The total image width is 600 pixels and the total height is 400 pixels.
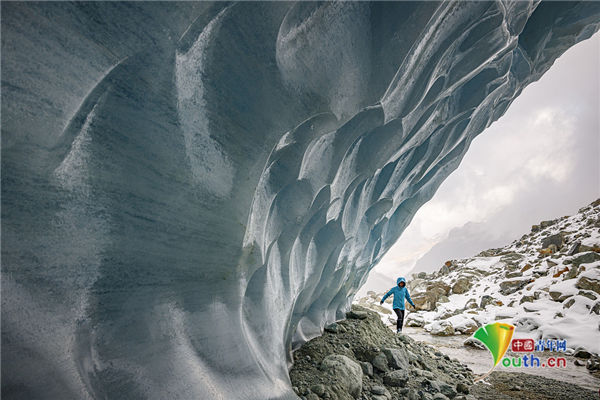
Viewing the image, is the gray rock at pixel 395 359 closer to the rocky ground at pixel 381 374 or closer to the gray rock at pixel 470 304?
the rocky ground at pixel 381 374

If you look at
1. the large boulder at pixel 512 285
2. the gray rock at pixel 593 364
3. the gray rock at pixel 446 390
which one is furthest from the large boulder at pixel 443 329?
the gray rock at pixel 446 390

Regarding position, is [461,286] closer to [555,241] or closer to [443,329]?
[555,241]

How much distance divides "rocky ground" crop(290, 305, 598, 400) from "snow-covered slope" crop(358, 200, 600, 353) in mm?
3500

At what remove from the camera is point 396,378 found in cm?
291

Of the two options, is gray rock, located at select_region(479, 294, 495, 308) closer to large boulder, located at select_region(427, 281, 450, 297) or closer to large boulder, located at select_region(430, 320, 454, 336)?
large boulder, located at select_region(427, 281, 450, 297)

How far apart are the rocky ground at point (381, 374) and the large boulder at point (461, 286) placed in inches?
422

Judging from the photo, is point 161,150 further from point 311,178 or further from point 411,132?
point 411,132

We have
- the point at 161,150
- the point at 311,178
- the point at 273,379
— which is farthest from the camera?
the point at 311,178

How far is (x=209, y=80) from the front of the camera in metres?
1.17

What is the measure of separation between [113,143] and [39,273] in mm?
435

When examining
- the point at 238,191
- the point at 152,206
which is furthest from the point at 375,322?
the point at 152,206

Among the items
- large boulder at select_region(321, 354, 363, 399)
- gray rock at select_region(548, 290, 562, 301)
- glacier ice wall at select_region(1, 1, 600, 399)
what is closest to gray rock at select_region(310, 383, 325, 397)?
large boulder at select_region(321, 354, 363, 399)

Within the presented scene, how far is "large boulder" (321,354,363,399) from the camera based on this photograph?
235 cm

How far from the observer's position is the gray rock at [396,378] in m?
2.89
